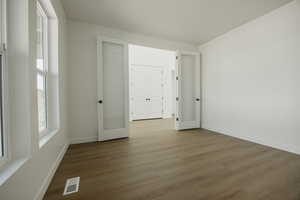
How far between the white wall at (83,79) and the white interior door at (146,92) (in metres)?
2.76

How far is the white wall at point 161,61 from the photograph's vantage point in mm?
5844

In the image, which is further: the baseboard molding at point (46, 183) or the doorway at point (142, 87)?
the doorway at point (142, 87)

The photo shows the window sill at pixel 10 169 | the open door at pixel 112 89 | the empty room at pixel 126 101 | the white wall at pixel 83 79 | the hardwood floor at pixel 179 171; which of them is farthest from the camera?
the open door at pixel 112 89

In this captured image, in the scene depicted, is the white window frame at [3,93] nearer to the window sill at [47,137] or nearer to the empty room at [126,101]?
the empty room at [126,101]

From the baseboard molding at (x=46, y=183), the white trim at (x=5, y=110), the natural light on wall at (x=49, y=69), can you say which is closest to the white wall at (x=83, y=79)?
the natural light on wall at (x=49, y=69)

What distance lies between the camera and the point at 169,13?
285cm

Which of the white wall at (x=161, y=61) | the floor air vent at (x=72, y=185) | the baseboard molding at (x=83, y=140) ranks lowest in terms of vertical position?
the floor air vent at (x=72, y=185)

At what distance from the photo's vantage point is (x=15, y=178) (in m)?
1.00

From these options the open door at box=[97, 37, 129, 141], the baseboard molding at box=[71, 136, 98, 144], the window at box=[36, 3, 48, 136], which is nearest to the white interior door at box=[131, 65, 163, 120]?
the open door at box=[97, 37, 129, 141]

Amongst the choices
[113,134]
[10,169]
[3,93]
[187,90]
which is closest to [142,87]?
Result: [187,90]

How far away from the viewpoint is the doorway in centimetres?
326

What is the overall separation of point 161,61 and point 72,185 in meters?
5.62

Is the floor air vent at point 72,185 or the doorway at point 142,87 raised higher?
the doorway at point 142,87

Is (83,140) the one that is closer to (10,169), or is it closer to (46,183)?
(46,183)
